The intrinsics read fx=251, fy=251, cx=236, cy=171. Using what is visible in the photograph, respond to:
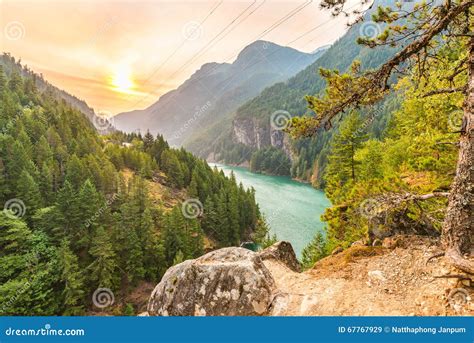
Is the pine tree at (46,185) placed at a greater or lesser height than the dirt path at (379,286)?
greater

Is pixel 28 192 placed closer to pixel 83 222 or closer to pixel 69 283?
pixel 83 222

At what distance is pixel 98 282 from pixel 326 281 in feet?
129

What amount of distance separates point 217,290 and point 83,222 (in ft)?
135

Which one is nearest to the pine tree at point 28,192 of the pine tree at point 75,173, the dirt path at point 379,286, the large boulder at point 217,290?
the pine tree at point 75,173

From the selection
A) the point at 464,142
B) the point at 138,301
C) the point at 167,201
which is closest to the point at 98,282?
the point at 138,301

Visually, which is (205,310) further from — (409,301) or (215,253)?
(409,301)

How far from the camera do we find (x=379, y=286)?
6.29 m

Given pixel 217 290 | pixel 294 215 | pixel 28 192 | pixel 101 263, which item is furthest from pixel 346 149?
pixel 28 192

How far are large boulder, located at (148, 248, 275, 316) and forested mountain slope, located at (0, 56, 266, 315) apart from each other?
2959 cm

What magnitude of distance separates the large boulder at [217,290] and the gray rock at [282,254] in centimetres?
276

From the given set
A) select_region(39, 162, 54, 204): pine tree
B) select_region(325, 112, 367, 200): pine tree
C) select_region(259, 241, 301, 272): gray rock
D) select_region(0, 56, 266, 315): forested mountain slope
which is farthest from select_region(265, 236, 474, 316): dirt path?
select_region(39, 162, 54, 204): pine tree

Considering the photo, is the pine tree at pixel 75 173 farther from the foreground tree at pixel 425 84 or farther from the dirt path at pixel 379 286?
the foreground tree at pixel 425 84

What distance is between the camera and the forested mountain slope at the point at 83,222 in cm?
3203

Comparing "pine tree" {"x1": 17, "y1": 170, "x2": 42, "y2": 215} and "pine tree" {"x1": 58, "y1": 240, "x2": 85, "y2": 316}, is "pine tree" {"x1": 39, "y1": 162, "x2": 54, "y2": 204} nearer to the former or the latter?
"pine tree" {"x1": 17, "y1": 170, "x2": 42, "y2": 215}
